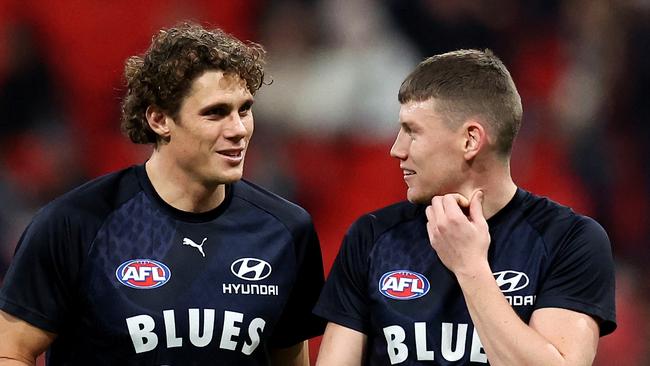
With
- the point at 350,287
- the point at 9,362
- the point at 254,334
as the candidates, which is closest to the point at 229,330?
the point at 254,334

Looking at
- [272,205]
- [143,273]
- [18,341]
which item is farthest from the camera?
[272,205]

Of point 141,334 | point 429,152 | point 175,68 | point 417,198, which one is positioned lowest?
point 141,334

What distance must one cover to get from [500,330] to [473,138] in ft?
2.10

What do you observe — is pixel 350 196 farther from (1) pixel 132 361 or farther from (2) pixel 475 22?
(1) pixel 132 361

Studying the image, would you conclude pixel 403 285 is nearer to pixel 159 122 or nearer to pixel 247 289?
pixel 247 289

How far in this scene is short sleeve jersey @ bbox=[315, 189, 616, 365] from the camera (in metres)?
3.33

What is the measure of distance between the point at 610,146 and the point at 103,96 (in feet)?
10.2

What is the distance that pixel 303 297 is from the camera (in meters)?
3.85

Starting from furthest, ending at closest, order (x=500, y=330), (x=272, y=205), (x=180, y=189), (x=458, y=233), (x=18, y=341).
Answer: (x=272, y=205)
(x=180, y=189)
(x=18, y=341)
(x=458, y=233)
(x=500, y=330)

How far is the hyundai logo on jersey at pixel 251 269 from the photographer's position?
12.2 ft

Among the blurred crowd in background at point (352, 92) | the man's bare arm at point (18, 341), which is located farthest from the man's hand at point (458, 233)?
the blurred crowd in background at point (352, 92)

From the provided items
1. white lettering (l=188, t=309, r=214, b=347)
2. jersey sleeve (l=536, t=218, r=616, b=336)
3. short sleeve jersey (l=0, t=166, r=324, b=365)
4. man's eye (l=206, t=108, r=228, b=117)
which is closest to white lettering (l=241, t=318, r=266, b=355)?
short sleeve jersey (l=0, t=166, r=324, b=365)

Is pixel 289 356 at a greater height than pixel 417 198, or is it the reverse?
pixel 417 198

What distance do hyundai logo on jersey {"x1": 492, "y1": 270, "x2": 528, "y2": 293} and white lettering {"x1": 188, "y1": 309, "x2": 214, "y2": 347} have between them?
95 cm
